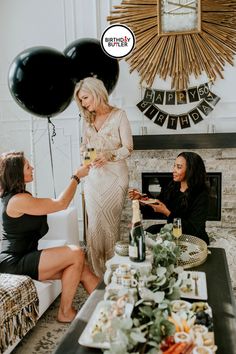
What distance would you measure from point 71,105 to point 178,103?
3.63 ft

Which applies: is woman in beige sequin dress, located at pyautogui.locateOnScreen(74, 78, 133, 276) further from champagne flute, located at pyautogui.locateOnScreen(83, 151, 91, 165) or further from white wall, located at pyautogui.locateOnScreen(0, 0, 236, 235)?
white wall, located at pyautogui.locateOnScreen(0, 0, 236, 235)

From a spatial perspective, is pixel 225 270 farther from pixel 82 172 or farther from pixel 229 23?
pixel 229 23

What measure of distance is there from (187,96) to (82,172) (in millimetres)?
1700

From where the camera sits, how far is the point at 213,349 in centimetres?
129

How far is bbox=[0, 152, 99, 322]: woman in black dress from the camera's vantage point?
238 centimetres

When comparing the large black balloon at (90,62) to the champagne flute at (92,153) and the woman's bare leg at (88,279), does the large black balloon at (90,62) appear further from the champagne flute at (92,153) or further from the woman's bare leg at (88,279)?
the woman's bare leg at (88,279)

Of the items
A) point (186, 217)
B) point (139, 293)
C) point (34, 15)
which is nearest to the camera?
point (139, 293)

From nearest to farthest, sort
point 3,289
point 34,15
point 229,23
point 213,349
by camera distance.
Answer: point 213,349, point 3,289, point 229,23, point 34,15

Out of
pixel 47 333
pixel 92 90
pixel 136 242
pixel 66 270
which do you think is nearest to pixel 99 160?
pixel 92 90

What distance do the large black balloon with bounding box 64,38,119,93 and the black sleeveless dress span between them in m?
1.30

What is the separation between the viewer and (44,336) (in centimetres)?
237

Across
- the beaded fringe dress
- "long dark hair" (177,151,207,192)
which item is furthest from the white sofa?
"long dark hair" (177,151,207,192)

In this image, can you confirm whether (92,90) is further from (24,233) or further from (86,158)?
(24,233)

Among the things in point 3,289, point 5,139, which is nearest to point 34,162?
point 5,139
